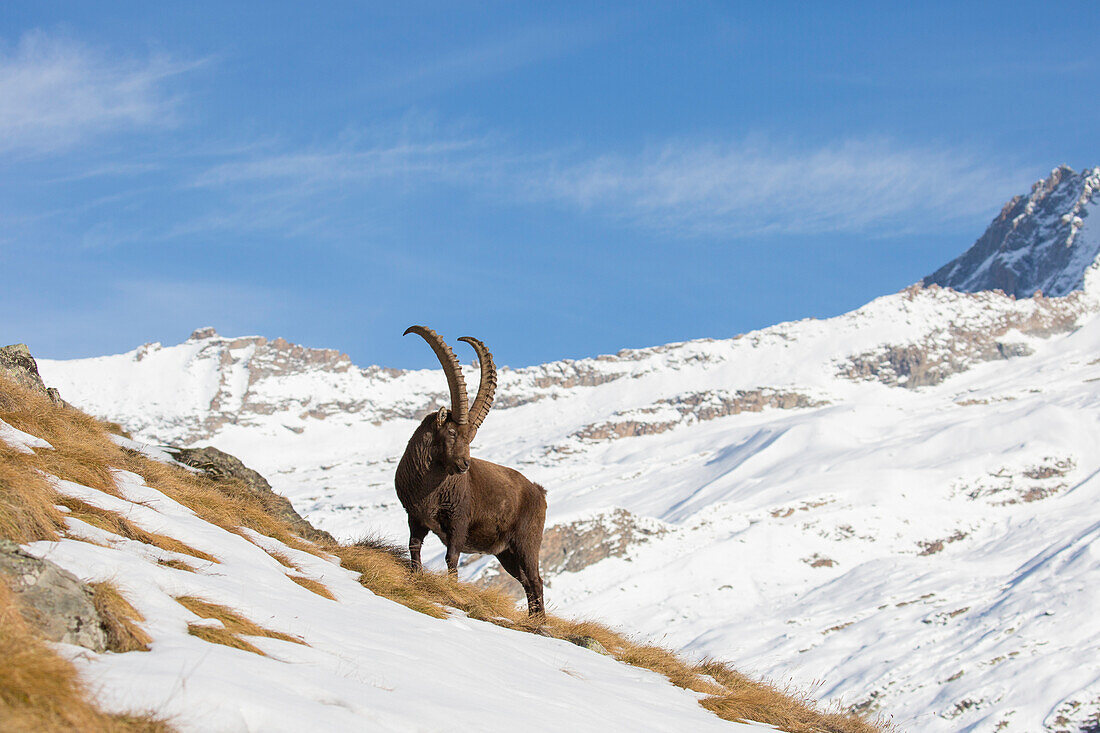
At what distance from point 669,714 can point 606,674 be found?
1701 millimetres

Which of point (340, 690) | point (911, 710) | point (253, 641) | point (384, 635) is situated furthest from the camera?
point (911, 710)

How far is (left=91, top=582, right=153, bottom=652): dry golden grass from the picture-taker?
537cm

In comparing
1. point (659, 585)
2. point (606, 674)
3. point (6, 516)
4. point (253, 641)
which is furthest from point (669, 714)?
point (659, 585)

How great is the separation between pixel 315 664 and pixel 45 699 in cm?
203

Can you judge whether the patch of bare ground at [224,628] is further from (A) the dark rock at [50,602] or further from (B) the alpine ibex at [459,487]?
(B) the alpine ibex at [459,487]

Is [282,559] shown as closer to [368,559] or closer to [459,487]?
[368,559]

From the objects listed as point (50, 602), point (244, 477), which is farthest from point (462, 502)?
point (50, 602)

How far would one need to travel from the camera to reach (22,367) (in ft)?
45.4

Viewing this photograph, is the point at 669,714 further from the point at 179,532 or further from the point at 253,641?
the point at 179,532

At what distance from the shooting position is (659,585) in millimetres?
181625

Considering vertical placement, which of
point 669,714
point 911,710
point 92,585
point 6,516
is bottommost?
point 911,710

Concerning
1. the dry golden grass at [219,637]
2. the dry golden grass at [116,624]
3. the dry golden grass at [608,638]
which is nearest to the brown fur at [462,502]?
the dry golden grass at [608,638]

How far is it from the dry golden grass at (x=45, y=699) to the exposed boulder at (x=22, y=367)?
9884mm

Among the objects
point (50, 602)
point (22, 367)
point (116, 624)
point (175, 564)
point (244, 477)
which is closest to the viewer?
point (50, 602)
